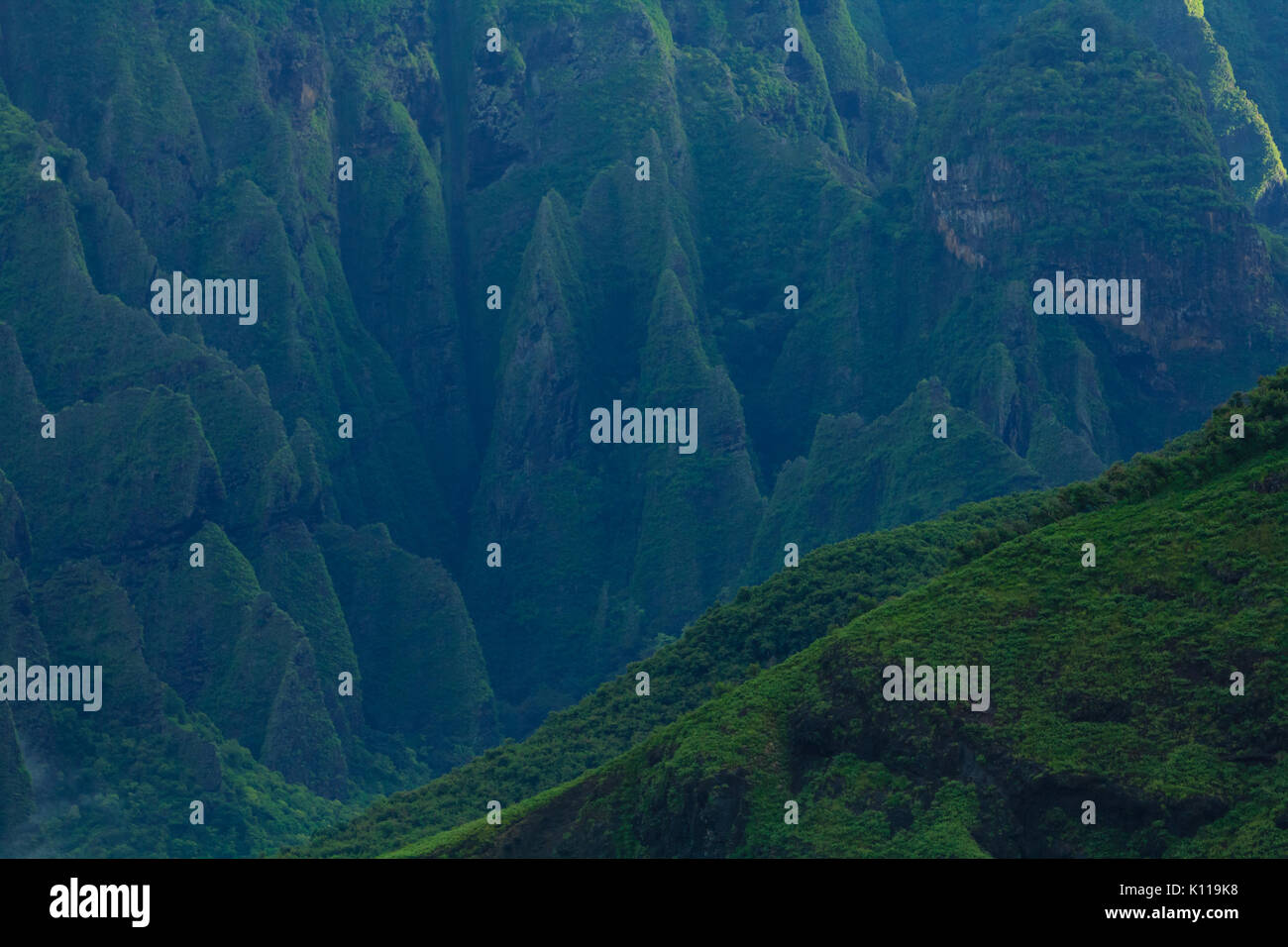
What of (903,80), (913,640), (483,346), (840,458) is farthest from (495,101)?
(913,640)

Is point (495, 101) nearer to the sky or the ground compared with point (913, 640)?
nearer to the sky

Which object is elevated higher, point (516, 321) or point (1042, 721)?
point (516, 321)

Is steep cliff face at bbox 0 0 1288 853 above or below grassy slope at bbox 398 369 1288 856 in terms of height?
above

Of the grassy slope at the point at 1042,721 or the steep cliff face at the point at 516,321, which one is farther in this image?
the steep cliff face at the point at 516,321

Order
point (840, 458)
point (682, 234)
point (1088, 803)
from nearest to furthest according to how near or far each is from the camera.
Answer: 1. point (1088, 803)
2. point (840, 458)
3. point (682, 234)

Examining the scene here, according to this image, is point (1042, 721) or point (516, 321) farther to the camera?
point (516, 321)

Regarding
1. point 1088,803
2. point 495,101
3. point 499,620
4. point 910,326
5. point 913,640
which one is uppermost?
point 495,101

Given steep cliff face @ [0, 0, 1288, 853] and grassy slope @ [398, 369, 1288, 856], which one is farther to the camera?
steep cliff face @ [0, 0, 1288, 853]

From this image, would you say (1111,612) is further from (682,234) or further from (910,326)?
(682,234)

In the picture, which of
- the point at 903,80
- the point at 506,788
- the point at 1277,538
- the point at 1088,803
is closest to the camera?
the point at 1088,803

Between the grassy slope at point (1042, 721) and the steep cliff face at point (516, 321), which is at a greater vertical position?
the steep cliff face at point (516, 321)

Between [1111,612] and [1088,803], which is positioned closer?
[1088,803]
